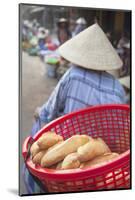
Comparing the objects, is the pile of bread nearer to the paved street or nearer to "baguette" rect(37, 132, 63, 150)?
"baguette" rect(37, 132, 63, 150)

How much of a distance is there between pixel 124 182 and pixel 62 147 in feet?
1.64

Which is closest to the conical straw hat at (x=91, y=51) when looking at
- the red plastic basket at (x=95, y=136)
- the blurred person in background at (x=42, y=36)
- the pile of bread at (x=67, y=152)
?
the blurred person in background at (x=42, y=36)

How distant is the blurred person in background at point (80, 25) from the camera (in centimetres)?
309

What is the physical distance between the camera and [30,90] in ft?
9.93

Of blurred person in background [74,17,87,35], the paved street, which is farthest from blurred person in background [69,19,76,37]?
the paved street

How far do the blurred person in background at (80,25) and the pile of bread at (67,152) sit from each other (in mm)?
666

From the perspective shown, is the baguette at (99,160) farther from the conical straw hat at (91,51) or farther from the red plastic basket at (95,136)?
the conical straw hat at (91,51)

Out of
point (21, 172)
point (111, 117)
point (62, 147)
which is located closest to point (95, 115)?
point (111, 117)

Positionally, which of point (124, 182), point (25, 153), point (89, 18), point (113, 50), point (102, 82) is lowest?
point (124, 182)

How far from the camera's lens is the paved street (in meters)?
3.01

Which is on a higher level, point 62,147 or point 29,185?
point 62,147

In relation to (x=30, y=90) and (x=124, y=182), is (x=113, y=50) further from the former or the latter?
(x=124, y=182)

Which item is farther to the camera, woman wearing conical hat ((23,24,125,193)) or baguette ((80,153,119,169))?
woman wearing conical hat ((23,24,125,193))

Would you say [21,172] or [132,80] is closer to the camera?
[21,172]
